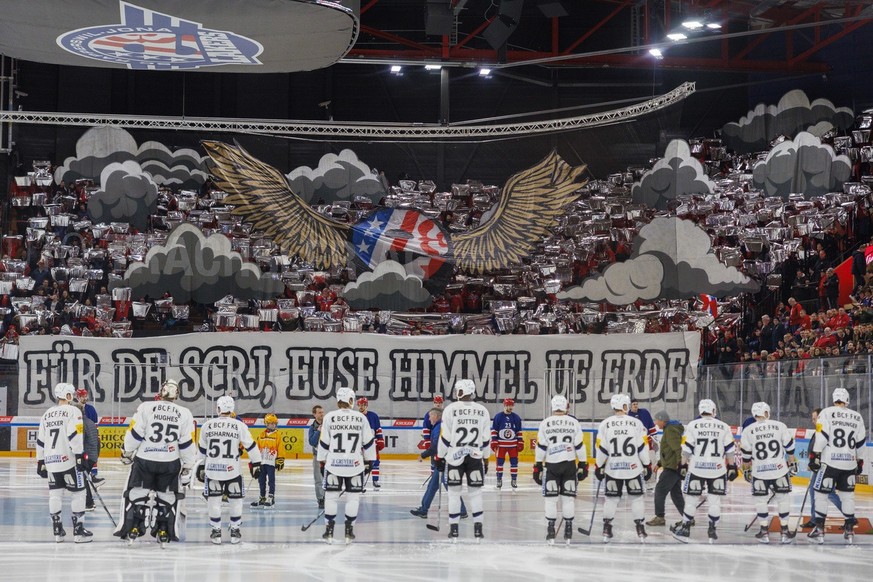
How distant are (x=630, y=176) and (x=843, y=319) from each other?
27.6ft

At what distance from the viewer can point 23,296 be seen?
29156mm

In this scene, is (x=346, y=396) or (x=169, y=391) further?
(x=346, y=396)

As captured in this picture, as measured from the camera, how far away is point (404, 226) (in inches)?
1192

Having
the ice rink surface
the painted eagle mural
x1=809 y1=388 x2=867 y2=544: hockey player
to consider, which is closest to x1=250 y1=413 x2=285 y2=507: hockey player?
the ice rink surface

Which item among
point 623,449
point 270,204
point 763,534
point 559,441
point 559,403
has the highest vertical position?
point 270,204

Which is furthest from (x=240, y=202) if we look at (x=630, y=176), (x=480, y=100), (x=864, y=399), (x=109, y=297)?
(x=864, y=399)

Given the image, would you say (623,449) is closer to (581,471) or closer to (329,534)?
(581,471)

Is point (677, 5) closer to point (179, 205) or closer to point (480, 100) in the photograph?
point (480, 100)

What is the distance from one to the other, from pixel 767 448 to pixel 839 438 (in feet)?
2.86

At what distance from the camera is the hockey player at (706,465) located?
13.3 metres

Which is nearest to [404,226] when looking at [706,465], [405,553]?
[706,465]

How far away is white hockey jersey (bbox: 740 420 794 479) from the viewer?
44.8ft

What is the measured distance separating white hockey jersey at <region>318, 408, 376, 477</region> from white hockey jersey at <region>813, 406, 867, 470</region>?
563 cm

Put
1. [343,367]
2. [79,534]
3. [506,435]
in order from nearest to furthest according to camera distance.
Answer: [79,534] → [506,435] → [343,367]
